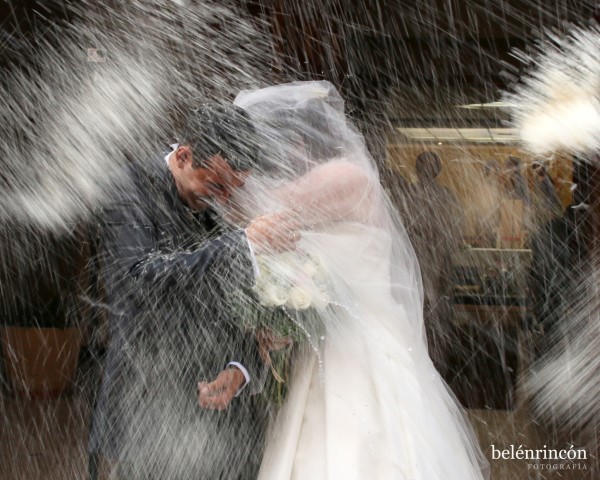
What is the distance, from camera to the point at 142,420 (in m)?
2.57

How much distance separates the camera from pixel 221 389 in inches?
97.0

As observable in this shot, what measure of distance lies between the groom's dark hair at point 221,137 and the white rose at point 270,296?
35 cm

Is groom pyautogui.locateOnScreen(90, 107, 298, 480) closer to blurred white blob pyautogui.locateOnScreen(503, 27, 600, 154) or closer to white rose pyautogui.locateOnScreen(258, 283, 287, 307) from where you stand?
white rose pyautogui.locateOnScreen(258, 283, 287, 307)

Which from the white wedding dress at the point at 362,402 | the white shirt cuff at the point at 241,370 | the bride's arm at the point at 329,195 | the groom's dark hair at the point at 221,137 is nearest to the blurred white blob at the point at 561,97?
the bride's arm at the point at 329,195

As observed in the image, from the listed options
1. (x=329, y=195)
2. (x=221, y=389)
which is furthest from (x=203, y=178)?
(x=221, y=389)

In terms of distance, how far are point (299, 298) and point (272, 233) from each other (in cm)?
19

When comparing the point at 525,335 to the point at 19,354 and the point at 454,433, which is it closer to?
the point at 454,433

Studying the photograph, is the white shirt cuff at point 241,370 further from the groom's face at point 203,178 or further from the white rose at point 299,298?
the groom's face at point 203,178

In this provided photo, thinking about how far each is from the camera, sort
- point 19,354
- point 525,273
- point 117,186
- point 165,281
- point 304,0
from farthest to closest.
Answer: point 19,354 < point 525,273 < point 304,0 < point 117,186 < point 165,281

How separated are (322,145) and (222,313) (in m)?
0.59

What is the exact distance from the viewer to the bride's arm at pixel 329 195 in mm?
2504

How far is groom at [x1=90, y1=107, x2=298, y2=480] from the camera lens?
2.37 meters

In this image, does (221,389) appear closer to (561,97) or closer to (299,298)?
(299,298)

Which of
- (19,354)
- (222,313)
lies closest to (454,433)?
(222,313)
